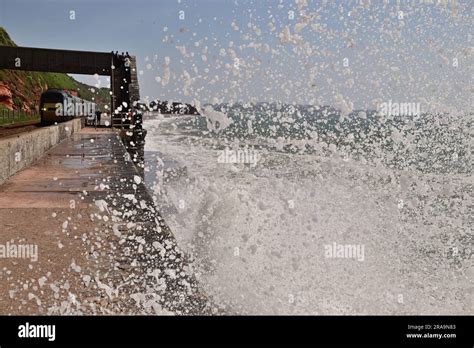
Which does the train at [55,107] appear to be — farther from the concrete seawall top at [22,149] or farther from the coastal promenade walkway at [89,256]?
the coastal promenade walkway at [89,256]

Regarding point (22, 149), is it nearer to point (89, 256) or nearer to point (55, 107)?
point (89, 256)

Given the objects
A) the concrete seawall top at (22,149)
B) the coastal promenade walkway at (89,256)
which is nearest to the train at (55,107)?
the concrete seawall top at (22,149)

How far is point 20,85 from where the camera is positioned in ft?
207

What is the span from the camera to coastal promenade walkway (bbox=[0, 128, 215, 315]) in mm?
4094

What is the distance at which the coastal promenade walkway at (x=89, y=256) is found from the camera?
13.4 feet

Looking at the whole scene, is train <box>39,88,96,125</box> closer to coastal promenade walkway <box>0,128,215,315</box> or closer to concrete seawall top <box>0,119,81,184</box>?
concrete seawall top <box>0,119,81,184</box>

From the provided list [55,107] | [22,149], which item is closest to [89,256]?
[22,149]

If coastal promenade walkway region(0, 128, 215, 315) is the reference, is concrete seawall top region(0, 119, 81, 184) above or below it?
above

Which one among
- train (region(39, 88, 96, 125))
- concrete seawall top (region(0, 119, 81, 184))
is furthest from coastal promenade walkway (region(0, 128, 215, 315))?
train (region(39, 88, 96, 125))

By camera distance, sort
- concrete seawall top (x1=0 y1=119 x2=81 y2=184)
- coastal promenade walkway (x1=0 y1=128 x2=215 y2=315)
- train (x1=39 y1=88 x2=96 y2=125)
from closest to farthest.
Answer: coastal promenade walkway (x1=0 y1=128 x2=215 y2=315) → concrete seawall top (x1=0 y1=119 x2=81 y2=184) → train (x1=39 y1=88 x2=96 y2=125)

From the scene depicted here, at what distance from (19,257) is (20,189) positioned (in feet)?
15.0

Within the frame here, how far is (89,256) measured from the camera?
525 cm
